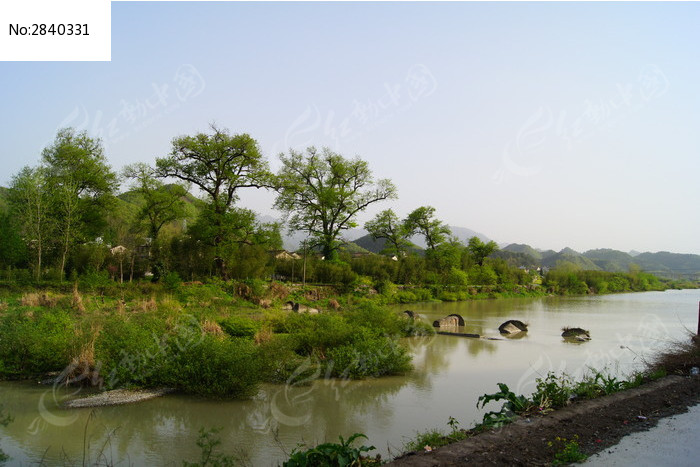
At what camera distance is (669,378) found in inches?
405

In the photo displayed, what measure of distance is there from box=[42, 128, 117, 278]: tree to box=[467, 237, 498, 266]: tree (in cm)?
4257

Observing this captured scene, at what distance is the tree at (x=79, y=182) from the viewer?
27775 millimetres

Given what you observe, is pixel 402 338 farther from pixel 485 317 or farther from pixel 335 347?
pixel 485 317

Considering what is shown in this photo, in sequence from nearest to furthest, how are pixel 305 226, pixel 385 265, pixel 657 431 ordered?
pixel 657 431
pixel 305 226
pixel 385 265

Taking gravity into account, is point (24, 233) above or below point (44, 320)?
above

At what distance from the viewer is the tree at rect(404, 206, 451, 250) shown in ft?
171

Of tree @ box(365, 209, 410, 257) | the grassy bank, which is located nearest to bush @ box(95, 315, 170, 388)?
the grassy bank

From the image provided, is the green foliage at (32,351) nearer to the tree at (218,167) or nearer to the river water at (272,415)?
the river water at (272,415)

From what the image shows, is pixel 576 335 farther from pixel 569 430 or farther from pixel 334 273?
pixel 334 273

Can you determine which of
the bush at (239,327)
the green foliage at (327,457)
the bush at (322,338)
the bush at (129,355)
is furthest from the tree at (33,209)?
the green foliage at (327,457)

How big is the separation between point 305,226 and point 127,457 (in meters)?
31.4

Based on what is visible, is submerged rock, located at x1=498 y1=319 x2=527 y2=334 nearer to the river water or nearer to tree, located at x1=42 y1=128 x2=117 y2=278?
the river water

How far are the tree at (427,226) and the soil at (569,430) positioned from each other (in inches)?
1694

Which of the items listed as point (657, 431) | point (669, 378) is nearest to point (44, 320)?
point (657, 431)
